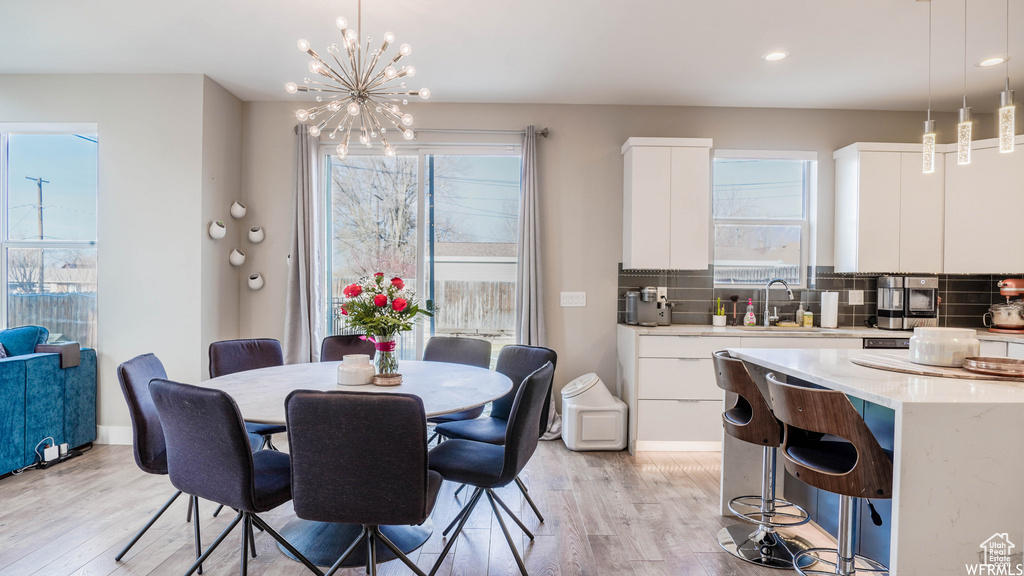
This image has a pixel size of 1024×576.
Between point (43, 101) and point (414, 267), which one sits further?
point (414, 267)

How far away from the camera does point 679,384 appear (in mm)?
A: 3732

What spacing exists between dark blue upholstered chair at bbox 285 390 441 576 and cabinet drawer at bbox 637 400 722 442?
2406 mm

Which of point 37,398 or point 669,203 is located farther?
point 669,203

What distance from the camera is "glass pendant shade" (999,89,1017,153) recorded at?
5.92 feet

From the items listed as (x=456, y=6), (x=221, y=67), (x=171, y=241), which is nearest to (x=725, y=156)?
(x=456, y=6)

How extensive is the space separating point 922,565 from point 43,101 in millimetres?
5758

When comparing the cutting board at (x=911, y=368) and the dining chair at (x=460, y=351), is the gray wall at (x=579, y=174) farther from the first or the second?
the cutting board at (x=911, y=368)

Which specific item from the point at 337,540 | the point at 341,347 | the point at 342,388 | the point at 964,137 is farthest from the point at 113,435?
the point at 964,137

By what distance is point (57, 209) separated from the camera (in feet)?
12.8

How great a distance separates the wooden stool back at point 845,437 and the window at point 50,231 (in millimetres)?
4770

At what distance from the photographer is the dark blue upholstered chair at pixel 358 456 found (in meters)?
1.60

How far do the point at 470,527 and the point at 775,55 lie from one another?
11.4 feet

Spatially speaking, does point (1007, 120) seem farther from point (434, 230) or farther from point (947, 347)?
point (434, 230)

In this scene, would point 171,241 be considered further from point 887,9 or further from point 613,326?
point 887,9
